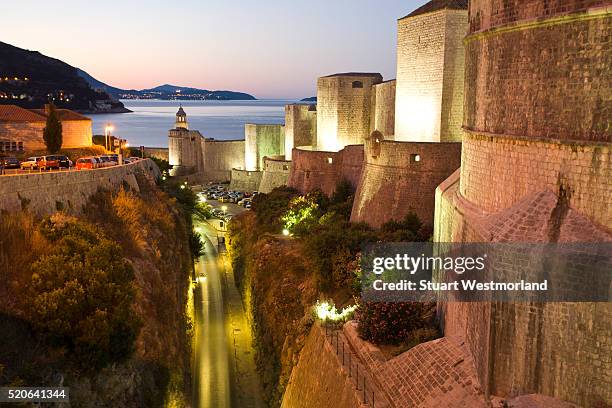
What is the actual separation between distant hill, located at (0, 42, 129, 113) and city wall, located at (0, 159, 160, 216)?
3095 inches

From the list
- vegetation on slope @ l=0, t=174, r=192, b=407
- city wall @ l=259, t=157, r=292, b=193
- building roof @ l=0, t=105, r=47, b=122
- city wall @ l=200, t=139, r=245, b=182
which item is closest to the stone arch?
vegetation on slope @ l=0, t=174, r=192, b=407

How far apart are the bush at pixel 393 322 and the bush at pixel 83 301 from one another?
5.93m

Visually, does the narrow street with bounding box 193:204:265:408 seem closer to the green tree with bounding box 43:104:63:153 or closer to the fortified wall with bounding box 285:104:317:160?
the green tree with bounding box 43:104:63:153

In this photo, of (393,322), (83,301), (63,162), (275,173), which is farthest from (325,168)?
(83,301)

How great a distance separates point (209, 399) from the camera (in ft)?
64.4

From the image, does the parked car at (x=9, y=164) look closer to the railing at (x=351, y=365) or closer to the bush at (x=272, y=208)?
the bush at (x=272, y=208)

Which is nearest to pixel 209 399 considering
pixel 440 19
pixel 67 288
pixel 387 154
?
pixel 67 288

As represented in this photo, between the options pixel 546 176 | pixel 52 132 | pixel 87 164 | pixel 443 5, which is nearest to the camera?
pixel 546 176

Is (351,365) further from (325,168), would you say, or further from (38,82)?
(38,82)

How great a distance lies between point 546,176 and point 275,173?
32052mm

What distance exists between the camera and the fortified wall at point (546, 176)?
806cm

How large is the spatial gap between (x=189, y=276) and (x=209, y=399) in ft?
30.6

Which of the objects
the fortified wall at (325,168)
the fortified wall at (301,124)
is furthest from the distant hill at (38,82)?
the fortified wall at (325,168)

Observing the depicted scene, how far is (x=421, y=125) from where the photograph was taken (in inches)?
974
